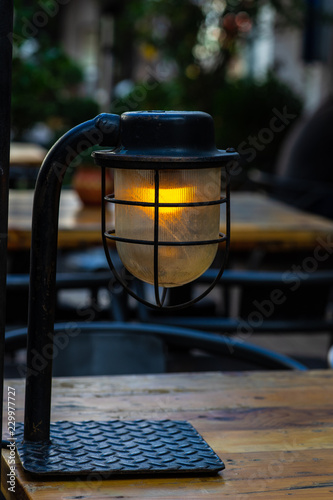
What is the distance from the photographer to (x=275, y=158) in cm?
745

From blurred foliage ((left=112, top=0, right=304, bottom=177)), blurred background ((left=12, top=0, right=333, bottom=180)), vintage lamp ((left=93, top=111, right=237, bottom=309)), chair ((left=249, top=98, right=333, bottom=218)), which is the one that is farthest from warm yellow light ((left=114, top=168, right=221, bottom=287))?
blurred foliage ((left=112, top=0, right=304, bottom=177))

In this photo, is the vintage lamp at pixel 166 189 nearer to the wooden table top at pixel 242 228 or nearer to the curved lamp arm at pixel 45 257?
the curved lamp arm at pixel 45 257

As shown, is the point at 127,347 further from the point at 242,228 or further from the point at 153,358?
the point at 242,228

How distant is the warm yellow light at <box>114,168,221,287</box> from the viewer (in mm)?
985

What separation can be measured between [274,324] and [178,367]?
1.53 ft

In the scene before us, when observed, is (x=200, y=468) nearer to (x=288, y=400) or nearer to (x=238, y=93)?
(x=288, y=400)

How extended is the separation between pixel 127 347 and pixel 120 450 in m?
0.78

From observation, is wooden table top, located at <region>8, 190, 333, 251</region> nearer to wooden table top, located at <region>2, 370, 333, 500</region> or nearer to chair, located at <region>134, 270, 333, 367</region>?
chair, located at <region>134, 270, 333, 367</region>

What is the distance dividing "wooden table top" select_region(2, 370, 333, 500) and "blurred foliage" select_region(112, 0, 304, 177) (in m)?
6.16

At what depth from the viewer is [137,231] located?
1007 mm

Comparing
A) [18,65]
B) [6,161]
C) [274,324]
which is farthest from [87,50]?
[6,161]

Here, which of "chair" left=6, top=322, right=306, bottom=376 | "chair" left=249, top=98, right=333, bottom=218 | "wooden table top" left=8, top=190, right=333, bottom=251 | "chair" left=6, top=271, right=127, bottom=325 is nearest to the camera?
"chair" left=6, top=322, right=306, bottom=376

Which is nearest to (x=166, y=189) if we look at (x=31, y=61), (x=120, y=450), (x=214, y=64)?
(x=120, y=450)

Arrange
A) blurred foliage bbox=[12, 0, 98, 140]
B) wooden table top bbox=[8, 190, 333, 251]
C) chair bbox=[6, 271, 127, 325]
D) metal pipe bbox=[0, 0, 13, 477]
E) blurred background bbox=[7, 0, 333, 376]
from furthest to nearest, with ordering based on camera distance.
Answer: blurred foliage bbox=[12, 0, 98, 140], blurred background bbox=[7, 0, 333, 376], wooden table top bbox=[8, 190, 333, 251], chair bbox=[6, 271, 127, 325], metal pipe bbox=[0, 0, 13, 477]
